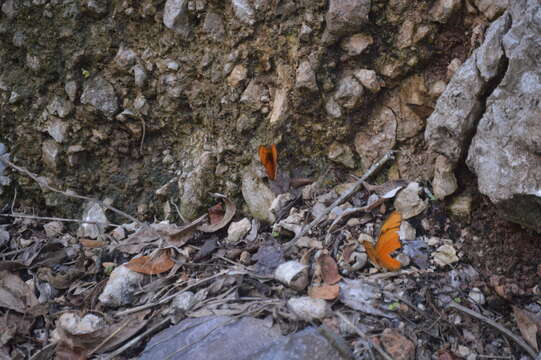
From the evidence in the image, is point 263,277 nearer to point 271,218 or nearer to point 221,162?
point 271,218

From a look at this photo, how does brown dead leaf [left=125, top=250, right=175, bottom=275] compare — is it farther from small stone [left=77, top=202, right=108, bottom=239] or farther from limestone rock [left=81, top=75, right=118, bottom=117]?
limestone rock [left=81, top=75, right=118, bottom=117]

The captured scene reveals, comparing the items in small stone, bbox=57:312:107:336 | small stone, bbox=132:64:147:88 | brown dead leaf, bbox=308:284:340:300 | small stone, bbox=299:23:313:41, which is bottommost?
small stone, bbox=57:312:107:336

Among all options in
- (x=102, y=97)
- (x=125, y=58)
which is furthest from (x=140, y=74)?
(x=102, y=97)

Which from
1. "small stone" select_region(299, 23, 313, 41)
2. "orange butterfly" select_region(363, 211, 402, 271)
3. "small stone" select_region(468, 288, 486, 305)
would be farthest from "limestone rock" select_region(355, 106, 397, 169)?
"small stone" select_region(468, 288, 486, 305)

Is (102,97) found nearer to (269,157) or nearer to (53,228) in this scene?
(53,228)

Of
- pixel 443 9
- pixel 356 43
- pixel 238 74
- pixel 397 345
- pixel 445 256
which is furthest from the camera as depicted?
pixel 238 74

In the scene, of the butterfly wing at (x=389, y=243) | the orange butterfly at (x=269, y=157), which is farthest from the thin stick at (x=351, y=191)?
the orange butterfly at (x=269, y=157)
